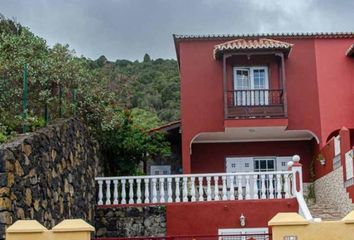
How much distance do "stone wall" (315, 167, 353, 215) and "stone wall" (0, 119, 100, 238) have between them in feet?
22.4

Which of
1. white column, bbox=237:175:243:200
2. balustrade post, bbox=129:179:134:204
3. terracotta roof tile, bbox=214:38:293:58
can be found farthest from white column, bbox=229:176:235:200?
terracotta roof tile, bbox=214:38:293:58

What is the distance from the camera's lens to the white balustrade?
16734 millimetres

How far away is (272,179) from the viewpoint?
17.0 meters

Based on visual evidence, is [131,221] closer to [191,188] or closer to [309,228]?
[191,188]

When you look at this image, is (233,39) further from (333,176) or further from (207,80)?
(333,176)

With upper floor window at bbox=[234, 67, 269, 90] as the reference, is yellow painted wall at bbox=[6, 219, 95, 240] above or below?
below

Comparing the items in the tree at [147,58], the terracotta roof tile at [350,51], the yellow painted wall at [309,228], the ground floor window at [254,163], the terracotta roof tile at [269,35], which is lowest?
the yellow painted wall at [309,228]

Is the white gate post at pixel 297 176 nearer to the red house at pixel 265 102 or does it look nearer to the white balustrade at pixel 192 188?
the white balustrade at pixel 192 188

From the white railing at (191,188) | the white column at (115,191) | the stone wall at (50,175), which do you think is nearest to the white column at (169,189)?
the white railing at (191,188)

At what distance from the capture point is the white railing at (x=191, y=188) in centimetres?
1673

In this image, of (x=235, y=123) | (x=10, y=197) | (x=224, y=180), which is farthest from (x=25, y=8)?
(x=10, y=197)

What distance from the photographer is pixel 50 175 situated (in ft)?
39.3

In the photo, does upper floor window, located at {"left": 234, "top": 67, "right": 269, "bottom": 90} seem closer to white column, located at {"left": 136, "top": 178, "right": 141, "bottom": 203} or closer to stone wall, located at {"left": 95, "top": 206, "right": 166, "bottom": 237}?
white column, located at {"left": 136, "top": 178, "right": 141, "bottom": 203}

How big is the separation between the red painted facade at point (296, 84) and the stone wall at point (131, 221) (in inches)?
161
